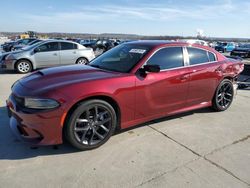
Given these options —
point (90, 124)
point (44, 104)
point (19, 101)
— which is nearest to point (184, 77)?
point (90, 124)

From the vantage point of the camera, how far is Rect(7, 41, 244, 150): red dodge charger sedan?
10.3 feet

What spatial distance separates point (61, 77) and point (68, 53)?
298 inches

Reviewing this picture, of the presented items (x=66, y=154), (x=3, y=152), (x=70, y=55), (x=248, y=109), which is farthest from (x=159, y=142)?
(x=70, y=55)

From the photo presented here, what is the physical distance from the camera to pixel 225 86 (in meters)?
5.28

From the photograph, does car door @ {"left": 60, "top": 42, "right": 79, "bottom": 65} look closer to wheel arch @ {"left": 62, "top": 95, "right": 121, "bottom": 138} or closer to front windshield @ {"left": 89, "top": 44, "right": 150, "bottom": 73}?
front windshield @ {"left": 89, "top": 44, "right": 150, "bottom": 73}

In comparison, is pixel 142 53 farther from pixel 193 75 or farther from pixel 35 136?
pixel 35 136

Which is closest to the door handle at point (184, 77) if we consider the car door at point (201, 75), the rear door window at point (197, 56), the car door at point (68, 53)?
the car door at point (201, 75)

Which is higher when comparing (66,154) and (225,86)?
(225,86)

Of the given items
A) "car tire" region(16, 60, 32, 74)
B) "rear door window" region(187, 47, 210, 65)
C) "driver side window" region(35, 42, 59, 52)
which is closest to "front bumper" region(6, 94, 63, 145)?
"rear door window" region(187, 47, 210, 65)

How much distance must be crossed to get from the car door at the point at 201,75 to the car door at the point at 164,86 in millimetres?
203

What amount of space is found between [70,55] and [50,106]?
8.12 m

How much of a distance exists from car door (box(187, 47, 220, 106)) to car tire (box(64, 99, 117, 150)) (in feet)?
5.97

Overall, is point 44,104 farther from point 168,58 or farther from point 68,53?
point 68,53

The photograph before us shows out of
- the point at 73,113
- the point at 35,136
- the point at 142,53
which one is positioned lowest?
the point at 35,136
